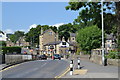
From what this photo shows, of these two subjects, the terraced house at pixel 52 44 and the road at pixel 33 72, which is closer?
the road at pixel 33 72

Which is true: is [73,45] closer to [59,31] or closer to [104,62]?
[59,31]

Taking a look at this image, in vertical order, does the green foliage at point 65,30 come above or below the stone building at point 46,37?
above

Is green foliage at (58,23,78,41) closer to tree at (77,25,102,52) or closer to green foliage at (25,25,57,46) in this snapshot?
green foliage at (25,25,57,46)

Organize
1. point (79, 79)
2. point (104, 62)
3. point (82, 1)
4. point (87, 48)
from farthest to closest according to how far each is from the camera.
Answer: point (87, 48)
point (104, 62)
point (82, 1)
point (79, 79)

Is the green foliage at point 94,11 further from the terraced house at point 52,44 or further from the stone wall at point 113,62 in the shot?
the terraced house at point 52,44

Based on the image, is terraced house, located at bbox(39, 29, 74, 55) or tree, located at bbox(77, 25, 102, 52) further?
terraced house, located at bbox(39, 29, 74, 55)

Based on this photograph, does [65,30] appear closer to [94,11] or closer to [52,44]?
[52,44]

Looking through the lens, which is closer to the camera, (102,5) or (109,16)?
(102,5)

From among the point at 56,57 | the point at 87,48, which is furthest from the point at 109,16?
the point at 87,48

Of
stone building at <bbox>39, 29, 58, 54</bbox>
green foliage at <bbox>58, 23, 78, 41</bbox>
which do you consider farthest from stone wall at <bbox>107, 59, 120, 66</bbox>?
green foliage at <bbox>58, 23, 78, 41</bbox>

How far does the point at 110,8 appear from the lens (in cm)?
2748

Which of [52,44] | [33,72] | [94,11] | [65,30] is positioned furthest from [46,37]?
[33,72]

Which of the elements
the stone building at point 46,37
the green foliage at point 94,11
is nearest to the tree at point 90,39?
the green foliage at point 94,11

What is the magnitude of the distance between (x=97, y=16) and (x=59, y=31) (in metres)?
109
